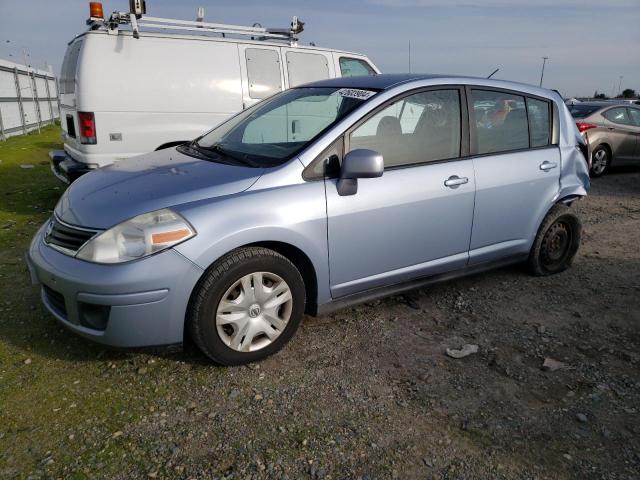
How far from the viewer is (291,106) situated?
3746 mm

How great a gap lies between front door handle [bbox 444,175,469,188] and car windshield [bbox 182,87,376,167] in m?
0.81

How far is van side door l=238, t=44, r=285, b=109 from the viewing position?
635 cm

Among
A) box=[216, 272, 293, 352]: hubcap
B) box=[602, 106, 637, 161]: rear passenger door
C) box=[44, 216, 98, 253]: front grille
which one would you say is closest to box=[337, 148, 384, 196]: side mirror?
box=[216, 272, 293, 352]: hubcap

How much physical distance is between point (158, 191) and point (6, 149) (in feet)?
35.8

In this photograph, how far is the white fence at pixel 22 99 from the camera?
43.9 feet

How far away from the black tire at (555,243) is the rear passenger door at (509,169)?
116mm

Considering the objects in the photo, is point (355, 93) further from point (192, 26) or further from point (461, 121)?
point (192, 26)

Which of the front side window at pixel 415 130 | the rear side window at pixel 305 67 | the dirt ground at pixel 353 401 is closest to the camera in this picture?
the dirt ground at pixel 353 401

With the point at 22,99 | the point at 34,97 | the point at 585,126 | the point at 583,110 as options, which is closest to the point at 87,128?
the point at 585,126

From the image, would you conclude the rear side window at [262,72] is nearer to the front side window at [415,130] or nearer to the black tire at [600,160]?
the front side window at [415,130]

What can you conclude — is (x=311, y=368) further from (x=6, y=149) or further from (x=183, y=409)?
(x=6, y=149)

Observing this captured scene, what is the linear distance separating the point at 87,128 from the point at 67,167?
51cm

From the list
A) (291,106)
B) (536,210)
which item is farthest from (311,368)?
(536,210)

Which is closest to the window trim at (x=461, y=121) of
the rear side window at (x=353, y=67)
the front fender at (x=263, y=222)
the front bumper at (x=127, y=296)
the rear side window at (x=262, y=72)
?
the front fender at (x=263, y=222)
